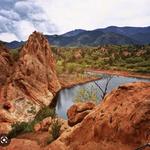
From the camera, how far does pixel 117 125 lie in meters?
29.0

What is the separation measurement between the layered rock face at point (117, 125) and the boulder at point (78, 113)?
12.8 feet

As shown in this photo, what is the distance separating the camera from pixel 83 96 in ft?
252

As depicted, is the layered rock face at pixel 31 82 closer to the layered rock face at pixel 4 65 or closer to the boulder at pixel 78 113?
the layered rock face at pixel 4 65

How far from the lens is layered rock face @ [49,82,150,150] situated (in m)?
26.8

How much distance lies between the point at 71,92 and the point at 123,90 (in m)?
100.0

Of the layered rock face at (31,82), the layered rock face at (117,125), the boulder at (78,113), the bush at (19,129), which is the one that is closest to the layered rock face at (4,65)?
the layered rock face at (31,82)

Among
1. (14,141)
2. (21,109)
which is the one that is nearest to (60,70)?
(21,109)

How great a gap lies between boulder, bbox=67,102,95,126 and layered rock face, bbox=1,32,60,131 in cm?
3529

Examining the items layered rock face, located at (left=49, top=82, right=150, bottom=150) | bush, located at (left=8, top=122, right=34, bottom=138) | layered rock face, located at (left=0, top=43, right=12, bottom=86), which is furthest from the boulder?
layered rock face, located at (left=0, top=43, right=12, bottom=86)

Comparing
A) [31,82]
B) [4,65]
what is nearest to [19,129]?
[4,65]

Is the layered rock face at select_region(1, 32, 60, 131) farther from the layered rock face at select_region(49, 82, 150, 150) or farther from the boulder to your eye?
the layered rock face at select_region(49, 82, 150, 150)

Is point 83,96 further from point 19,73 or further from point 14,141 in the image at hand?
point 14,141

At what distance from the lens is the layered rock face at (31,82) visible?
8138cm

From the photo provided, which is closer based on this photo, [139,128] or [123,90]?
[139,128]
